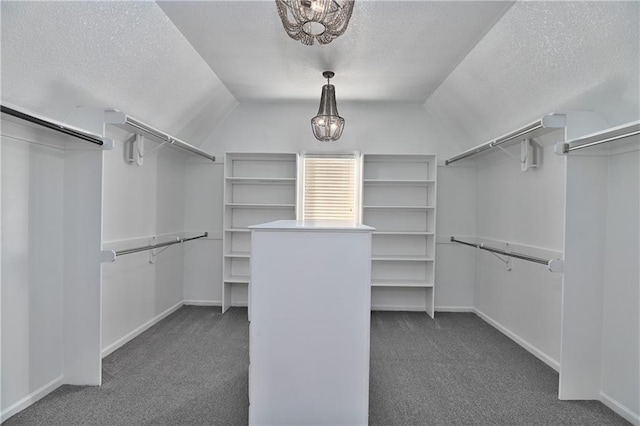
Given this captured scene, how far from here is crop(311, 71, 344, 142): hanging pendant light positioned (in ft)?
11.0

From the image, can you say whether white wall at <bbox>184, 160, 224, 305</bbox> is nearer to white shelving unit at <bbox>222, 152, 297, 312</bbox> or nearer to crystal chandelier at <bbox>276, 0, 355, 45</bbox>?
white shelving unit at <bbox>222, 152, 297, 312</bbox>

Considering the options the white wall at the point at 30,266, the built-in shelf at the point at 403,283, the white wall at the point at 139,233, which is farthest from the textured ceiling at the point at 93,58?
the built-in shelf at the point at 403,283

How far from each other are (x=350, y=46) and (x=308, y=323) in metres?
2.29

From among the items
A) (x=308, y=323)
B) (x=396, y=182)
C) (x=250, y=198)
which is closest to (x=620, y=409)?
(x=308, y=323)

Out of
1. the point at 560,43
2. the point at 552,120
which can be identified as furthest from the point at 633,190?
the point at 560,43

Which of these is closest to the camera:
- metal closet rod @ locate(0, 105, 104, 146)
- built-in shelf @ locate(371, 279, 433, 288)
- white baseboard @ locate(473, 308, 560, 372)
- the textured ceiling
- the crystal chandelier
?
the crystal chandelier

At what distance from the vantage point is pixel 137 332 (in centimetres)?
363

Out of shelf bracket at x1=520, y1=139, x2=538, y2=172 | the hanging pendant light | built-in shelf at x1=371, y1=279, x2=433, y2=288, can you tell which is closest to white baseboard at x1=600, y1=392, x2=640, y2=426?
shelf bracket at x1=520, y1=139, x2=538, y2=172

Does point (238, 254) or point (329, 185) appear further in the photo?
point (329, 185)

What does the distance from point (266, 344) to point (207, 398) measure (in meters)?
0.98

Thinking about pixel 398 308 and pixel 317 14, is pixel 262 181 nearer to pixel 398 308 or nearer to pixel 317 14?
pixel 398 308

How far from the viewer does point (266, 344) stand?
1840mm

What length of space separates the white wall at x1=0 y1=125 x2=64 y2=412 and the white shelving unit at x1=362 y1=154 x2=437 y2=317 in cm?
326

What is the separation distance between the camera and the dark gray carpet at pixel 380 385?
2.25m
